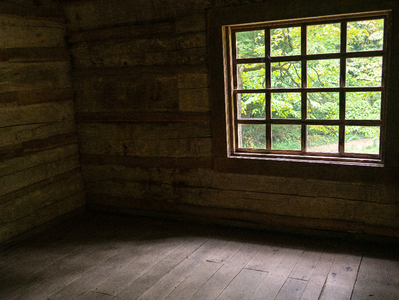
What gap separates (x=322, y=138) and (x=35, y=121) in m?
2.69

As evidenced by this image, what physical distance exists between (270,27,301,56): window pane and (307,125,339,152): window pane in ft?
2.17

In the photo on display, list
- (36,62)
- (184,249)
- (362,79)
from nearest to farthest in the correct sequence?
(362,79) < (184,249) < (36,62)

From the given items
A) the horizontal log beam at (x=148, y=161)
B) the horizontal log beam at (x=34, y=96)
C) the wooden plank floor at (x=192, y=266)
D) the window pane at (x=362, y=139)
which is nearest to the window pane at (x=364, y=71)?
the window pane at (x=362, y=139)

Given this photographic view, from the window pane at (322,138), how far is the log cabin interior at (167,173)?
0.19 feet

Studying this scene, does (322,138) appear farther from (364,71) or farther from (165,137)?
(165,137)

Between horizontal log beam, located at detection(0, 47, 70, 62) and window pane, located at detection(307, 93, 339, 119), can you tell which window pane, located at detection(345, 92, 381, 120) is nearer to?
window pane, located at detection(307, 93, 339, 119)

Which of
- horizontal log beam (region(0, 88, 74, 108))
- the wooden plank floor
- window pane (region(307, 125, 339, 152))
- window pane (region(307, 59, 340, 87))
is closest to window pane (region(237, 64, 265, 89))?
window pane (region(307, 59, 340, 87))

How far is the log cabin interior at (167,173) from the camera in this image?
292 centimetres

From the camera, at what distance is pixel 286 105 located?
3.42 meters

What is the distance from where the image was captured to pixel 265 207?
362 cm

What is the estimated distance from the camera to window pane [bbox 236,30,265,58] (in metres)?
3.41

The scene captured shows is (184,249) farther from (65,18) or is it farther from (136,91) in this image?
(65,18)

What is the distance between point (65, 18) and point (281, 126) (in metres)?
2.51

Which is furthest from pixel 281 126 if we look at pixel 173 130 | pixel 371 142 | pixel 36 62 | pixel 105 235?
pixel 36 62
